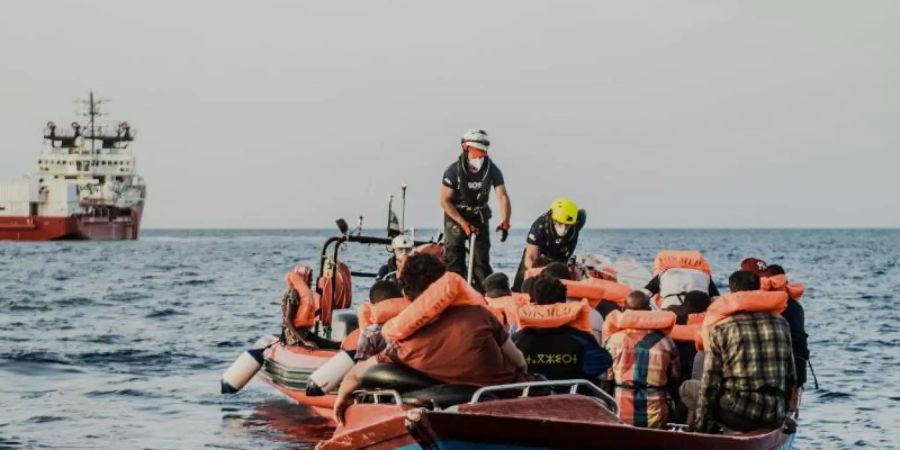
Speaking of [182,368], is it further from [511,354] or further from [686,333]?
[511,354]

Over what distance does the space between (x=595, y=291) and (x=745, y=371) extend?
95.6 inches

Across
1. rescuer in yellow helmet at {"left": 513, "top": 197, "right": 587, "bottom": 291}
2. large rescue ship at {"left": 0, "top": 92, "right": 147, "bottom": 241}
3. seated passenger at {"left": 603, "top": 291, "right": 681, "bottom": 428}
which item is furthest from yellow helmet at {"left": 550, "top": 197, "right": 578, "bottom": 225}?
large rescue ship at {"left": 0, "top": 92, "right": 147, "bottom": 241}

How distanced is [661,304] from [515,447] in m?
5.56

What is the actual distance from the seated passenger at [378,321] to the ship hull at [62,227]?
109 m

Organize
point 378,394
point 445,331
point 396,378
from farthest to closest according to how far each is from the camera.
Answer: point 378,394 < point 396,378 < point 445,331

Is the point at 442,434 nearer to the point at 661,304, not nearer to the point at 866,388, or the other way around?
the point at 661,304

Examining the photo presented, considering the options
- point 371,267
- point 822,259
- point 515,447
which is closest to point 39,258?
point 371,267

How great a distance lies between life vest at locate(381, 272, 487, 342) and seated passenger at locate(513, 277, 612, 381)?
5.42 ft

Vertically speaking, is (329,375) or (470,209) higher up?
(470,209)

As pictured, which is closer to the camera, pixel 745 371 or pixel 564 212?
pixel 745 371

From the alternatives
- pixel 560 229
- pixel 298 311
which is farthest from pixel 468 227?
pixel 298 311

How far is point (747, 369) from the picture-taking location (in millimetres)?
10578

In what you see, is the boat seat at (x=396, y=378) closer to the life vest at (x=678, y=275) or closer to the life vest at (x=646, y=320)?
the life vest at (x=646, y=320)

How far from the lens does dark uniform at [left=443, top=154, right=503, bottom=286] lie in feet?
52.2
